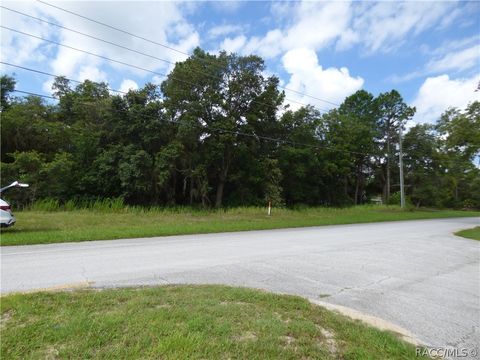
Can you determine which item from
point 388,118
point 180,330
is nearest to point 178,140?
point 180,330

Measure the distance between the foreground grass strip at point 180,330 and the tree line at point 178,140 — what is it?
22.0m

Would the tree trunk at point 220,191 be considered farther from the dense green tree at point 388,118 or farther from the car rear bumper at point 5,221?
the dense green tree at point 388,118

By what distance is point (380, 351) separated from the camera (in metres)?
3.22

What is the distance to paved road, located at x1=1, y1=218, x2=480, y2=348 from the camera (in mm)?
4816

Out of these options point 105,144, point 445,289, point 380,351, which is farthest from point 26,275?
point 105,144

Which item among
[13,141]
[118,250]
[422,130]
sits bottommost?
[118,250]

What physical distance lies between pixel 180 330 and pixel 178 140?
25335 millimetres

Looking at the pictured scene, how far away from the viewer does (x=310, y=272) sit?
6906mm

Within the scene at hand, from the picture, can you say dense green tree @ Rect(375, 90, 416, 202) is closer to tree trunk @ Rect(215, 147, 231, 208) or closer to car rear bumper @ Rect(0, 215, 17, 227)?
tree trunk @ Rect(215, 147, 231, 208)

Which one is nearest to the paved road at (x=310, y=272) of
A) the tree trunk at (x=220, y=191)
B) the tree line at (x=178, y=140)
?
the tree line at (x=178, y=140)

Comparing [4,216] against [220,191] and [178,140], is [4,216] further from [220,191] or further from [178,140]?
→ [220,191]

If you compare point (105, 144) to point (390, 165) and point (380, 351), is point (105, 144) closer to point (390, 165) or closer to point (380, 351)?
point (380, 351)

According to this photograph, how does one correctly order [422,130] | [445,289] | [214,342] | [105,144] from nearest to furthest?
[214,342] → [445,289] → [105,144] → [422,130]

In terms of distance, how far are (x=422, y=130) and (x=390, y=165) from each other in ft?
23.5
